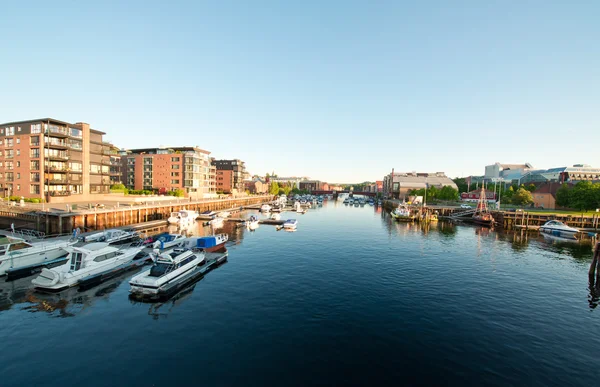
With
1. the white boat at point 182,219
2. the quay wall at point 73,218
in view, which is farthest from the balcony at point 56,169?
the white boat at point 182,219

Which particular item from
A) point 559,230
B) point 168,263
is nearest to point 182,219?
point 168,263

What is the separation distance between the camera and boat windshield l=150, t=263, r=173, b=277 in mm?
29234

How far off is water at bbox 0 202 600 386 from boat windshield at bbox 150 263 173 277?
10.8 ft

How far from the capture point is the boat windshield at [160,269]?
29.2 meters

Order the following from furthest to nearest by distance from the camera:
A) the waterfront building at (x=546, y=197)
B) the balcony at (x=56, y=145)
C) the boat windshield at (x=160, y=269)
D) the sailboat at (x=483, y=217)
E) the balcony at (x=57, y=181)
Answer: the waterfront building at (x=546, y=197) → the sailboat at (x=483, y=217) → the balcony at (x=56, y=145) → the balcony at (x=57, y=181) → the boat windshield at (x=160, y=269)

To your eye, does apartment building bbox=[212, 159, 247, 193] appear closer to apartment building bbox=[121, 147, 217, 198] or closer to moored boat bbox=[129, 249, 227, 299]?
apartment building bbox=[121, 147, 217, 198]

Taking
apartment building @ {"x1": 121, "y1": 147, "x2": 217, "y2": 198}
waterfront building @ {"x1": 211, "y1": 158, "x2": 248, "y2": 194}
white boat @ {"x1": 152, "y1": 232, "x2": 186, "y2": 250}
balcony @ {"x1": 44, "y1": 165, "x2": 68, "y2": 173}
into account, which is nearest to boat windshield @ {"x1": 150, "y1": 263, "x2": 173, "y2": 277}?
white boat @ {"x1": 152, "y1": 232, "x2": 186, "y2": 250}

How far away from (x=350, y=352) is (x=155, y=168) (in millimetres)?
131815

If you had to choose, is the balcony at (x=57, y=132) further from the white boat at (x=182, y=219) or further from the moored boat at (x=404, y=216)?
the moored boat at (x=404, y=216)

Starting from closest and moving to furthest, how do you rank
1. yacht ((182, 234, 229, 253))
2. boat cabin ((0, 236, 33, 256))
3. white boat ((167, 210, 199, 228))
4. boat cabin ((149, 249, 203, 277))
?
boat cabin ((149, 249, 203, 277)) < boat cabin ((0, 236, 33, 256)) < yacht ((182, 234, 229, 253)) < white boat ((167, 210, 199, 228))

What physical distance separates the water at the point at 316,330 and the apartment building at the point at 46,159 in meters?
63.7

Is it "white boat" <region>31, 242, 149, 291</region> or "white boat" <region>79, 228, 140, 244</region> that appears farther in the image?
"white boat" <region>79, 228, 140, 244</region>

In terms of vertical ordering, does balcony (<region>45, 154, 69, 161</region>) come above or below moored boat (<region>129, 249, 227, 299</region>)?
above

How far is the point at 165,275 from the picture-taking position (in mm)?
29031
